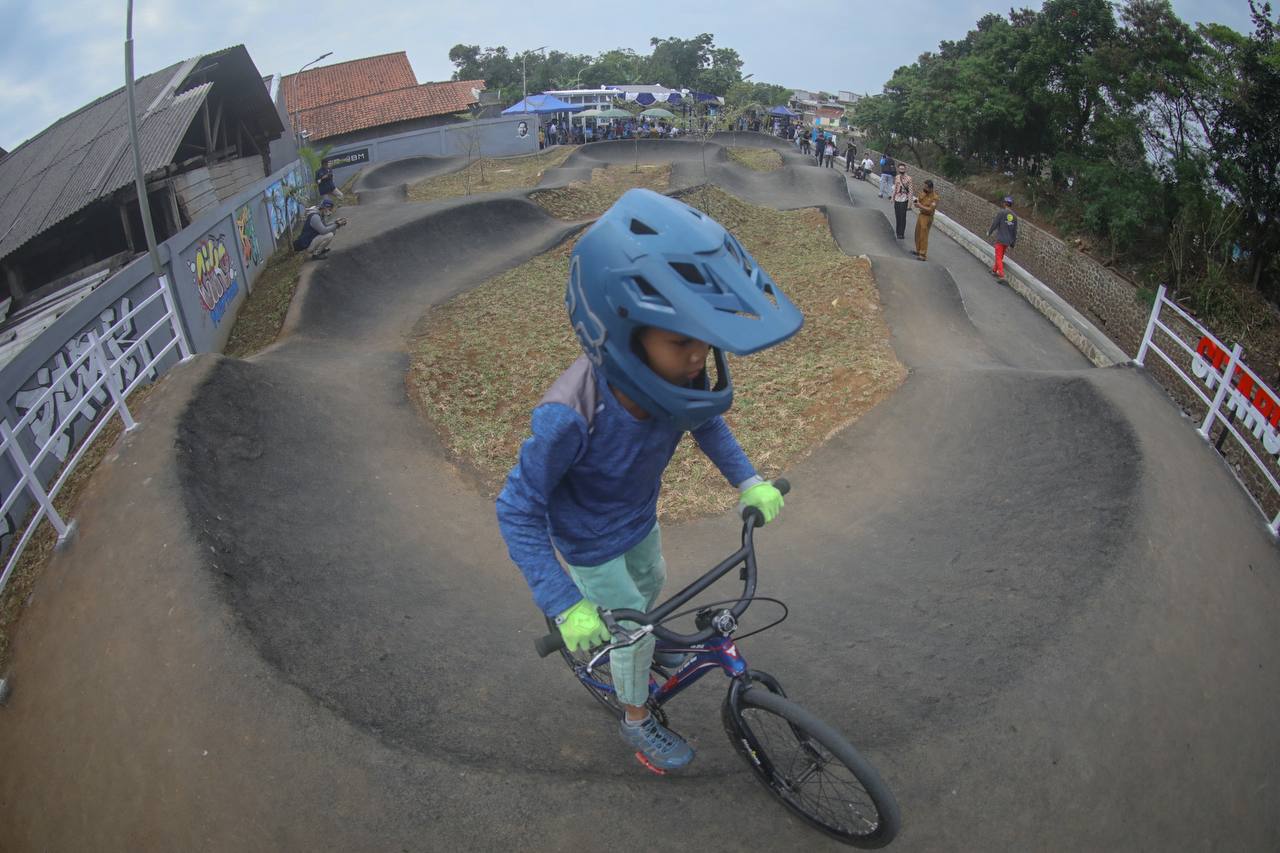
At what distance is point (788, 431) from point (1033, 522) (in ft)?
10.2

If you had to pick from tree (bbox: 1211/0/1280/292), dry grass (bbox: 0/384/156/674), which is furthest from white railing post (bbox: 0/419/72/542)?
Result: tree (bbox: 1211/0/1280/292)

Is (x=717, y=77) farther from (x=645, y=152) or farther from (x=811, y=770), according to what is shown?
(x=811, y=770)

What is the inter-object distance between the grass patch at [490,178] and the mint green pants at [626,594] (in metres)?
22.9

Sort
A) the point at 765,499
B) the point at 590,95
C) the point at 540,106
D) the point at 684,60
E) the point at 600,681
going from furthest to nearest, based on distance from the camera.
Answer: the point at 684,60
the point at 590,95
the point at 540,106
the point at 600,681
the point at 765,499

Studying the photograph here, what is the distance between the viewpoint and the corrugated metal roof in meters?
11.0

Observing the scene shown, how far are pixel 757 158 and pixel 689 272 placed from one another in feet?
125


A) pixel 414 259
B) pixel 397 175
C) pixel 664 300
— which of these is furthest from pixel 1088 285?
pixel 397 175

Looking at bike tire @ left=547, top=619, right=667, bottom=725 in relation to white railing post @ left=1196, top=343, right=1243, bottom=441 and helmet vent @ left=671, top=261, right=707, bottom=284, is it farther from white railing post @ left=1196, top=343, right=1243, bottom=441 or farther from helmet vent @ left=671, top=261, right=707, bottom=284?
white railing post @ left=1196, top=343, right=1243, bottom=441

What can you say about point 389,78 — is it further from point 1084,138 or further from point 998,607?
point 998,607

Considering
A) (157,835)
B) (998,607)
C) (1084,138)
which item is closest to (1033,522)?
(998,607)

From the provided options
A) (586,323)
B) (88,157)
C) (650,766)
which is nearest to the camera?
(586,323)

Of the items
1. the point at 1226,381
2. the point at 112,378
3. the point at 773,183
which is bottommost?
the point at 1226,381

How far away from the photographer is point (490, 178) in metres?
30.5

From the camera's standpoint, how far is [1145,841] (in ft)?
10.7
